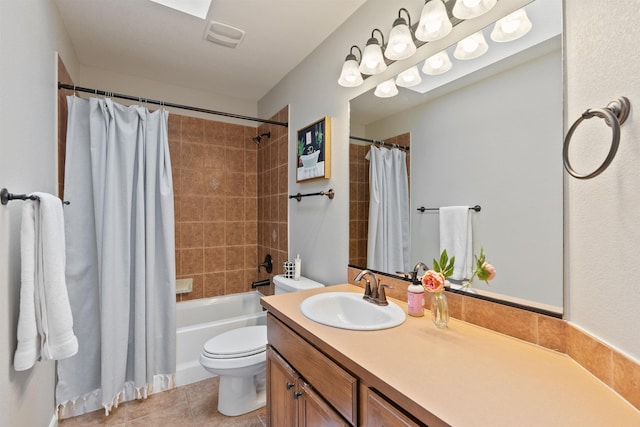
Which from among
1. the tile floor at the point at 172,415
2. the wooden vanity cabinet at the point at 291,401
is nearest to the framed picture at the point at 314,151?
the wooden vanity cabinet at the point at 291,401

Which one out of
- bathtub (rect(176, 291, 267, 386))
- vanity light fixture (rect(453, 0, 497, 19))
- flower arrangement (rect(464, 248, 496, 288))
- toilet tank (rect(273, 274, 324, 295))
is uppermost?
vanity light fixture (rect(453, 0, 497, 19))

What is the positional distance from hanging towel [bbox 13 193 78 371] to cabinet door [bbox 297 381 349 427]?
940 millimetres

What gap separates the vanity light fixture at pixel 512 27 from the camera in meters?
0.97

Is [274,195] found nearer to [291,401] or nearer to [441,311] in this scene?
[291,401]

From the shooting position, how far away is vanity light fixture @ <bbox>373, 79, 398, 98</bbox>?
1.48 metres

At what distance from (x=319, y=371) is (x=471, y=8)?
1.43 metres

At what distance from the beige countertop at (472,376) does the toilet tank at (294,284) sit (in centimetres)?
83

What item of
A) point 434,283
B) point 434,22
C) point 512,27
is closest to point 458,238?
point 434,283

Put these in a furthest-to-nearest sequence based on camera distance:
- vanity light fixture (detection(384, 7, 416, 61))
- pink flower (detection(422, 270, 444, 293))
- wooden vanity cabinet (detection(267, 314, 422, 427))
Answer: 1. vanity light fixture (detection(384, 7, 416, 61))
2. pink flower (detection(422, 270, 444, 293))
3. wooden vanity cabinet (detection(267, 314, 422, 427))

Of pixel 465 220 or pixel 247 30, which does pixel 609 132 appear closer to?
pixel 465 220

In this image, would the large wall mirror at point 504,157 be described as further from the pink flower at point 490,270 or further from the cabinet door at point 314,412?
the cabinet door at point 314,412

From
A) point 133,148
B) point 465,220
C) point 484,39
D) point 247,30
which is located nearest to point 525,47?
point 484,39

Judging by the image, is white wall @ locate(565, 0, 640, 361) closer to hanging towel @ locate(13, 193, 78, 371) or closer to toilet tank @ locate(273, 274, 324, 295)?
toilet tank @ locate(273, 274, 324, 295)

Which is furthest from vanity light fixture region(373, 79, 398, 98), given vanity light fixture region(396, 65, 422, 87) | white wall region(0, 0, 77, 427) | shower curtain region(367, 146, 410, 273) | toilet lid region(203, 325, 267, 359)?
toilet lid region(203, 325, 267, 359)
